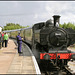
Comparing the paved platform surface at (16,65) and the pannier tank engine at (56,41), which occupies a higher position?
the pannier tank engine at (56,41)

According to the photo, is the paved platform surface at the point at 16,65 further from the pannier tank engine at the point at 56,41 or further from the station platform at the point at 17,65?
the pannier tank engine at the point at 56,41

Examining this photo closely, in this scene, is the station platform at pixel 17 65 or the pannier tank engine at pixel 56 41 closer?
the station platform at pixel 17 65

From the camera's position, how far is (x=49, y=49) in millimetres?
8055

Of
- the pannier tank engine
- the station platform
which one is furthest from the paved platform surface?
the pannier tank engine

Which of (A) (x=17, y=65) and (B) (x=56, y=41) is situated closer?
(A) (x=17, y=65)

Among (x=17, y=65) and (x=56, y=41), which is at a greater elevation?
(x=56, y=41)

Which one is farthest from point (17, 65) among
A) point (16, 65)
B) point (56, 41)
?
point (56, 41)

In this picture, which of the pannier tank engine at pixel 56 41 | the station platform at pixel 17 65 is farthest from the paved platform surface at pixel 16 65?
the pannier tank engine at pixel 56 41

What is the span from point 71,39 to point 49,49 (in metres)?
1.41

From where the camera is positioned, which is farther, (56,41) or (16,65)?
(56,41)

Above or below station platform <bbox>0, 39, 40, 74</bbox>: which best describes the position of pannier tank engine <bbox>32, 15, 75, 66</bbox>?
above

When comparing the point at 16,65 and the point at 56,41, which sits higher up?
the point at 56,41

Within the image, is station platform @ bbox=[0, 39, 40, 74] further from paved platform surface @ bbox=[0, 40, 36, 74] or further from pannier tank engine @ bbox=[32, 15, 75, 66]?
pannier tank engine @ bbox=[32, 15, 75, 66]

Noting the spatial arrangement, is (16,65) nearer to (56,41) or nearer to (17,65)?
(17,65)
